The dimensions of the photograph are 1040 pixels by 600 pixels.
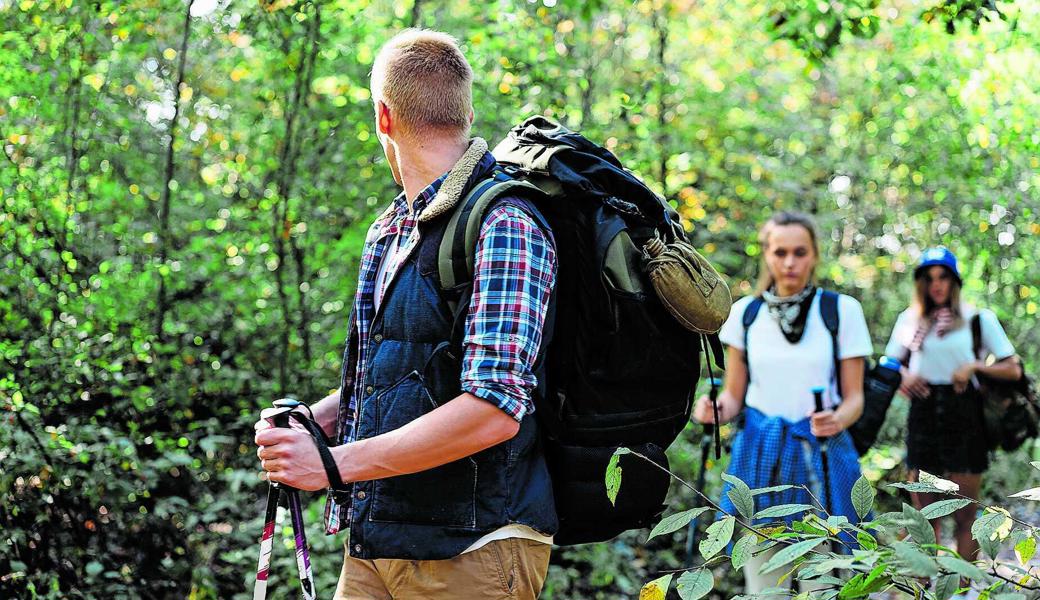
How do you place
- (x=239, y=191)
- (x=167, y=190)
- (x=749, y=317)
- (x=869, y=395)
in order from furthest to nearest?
(x=239, y=191), (x=167, y=190), (x=869, y=395), (x=749, y=317)

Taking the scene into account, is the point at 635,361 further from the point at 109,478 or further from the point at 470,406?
the point at 109,478

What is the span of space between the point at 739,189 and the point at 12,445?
597cm

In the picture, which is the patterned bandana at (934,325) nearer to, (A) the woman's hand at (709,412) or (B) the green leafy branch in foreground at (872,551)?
(A) the woman's hand at (709,412)

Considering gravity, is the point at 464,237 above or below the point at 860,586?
above

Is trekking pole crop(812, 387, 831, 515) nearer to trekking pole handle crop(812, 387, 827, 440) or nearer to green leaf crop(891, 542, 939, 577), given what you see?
trekking pole handle crop(812, 387, 827, 440)

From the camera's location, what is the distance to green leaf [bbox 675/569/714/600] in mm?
1817

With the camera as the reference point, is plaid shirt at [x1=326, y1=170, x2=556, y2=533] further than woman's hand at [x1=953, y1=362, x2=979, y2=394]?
No

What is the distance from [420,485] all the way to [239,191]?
13.8ft

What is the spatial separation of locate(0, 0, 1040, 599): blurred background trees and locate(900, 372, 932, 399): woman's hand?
1377 mm

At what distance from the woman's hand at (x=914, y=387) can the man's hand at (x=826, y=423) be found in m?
1.91

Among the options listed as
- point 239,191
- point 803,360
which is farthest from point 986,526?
point 239,191

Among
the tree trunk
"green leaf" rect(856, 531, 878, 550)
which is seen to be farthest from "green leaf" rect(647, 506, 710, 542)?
the tree trunk

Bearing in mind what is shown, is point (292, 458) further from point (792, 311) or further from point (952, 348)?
point (952, 348)

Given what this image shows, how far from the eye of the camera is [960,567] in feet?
4.99
